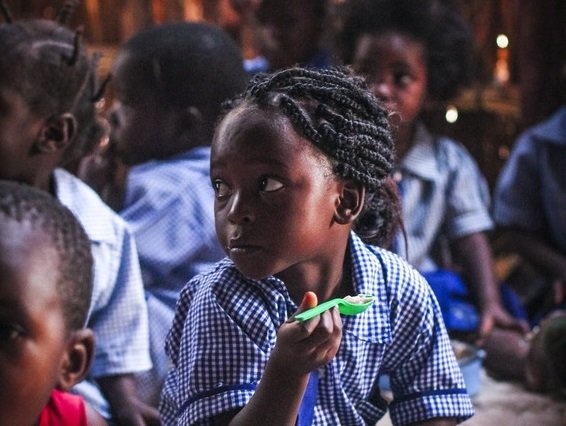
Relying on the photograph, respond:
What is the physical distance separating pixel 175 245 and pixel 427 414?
2.60 feet

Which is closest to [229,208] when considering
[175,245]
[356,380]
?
[356,380]

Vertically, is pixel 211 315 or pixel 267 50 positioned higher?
pixel 267 50

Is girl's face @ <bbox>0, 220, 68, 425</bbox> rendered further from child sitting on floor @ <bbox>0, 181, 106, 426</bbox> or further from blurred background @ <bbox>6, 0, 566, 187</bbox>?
blurred background @ <bbox>6, 0, 566, 187</bbox>

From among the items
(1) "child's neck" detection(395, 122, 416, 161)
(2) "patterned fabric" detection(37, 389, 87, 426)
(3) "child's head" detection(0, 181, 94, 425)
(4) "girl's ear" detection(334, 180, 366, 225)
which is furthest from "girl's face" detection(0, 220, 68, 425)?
(1) "child's neck" detection(395, 122, 416, 161)

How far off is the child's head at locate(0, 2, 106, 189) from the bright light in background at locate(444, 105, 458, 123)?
198 centimetres

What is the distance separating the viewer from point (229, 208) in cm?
132

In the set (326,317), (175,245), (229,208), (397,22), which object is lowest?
(175,245)

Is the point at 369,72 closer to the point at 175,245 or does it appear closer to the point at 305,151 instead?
the point at 175,245

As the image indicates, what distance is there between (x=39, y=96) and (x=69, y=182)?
0.20 meters

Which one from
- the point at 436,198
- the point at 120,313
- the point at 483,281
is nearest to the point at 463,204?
the point at 436,198

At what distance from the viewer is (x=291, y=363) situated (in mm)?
1201

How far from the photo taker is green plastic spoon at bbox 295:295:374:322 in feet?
3.86

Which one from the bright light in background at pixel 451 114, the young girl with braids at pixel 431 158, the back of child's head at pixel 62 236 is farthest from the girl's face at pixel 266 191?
the bright light in background at pixel 451 114

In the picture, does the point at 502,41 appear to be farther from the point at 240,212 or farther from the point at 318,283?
the point at 240,212
